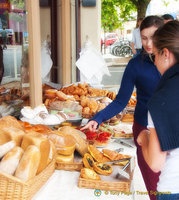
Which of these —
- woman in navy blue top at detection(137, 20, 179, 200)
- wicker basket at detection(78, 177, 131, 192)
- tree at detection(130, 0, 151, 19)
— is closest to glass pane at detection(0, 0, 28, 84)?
wicker basket at detection(78, 177, 131, 192)

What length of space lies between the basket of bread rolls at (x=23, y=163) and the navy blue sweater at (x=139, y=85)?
23.4 inches

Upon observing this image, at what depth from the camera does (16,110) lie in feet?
8.53

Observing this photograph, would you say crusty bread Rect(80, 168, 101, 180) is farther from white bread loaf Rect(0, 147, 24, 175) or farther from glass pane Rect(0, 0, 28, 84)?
glass pane Rect(0, 0, 28, 84)

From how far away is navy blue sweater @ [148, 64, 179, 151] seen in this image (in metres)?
0.86

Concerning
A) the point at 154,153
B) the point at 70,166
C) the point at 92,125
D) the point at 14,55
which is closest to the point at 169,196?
the point at 154,153

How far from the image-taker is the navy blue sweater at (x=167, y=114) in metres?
0.86

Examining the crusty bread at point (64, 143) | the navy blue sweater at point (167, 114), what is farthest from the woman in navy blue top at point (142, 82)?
the navy blue sweater at point (167, 114)

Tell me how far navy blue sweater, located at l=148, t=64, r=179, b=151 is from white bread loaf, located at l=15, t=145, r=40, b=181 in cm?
58

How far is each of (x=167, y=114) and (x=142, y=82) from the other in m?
0.91

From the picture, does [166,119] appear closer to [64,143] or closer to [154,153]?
[154,153]

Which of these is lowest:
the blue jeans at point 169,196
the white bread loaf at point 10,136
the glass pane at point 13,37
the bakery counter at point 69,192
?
the bakery counter at point 69,192

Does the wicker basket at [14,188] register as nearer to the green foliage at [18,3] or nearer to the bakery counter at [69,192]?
the bakery counter at [69,192]

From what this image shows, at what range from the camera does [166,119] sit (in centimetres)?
86

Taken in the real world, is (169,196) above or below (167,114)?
below
